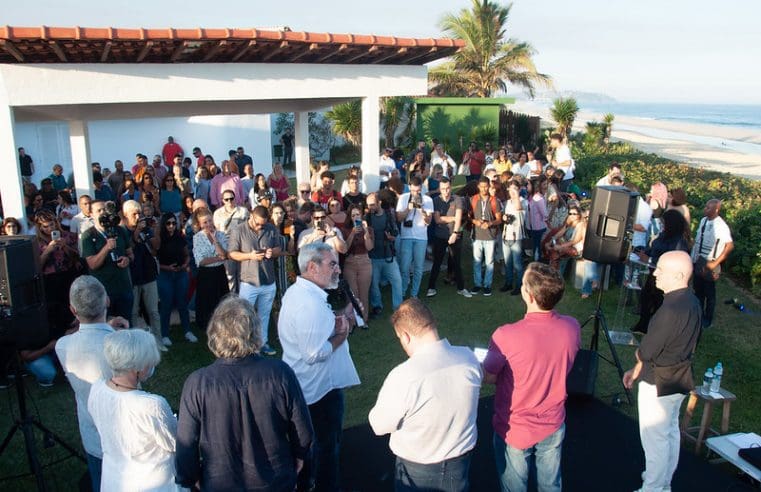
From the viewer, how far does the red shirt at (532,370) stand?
3.17 meters

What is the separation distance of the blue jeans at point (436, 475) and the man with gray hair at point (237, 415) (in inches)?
24.0

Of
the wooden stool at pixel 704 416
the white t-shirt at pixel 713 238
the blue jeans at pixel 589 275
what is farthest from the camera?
the blue jeans at pixel 589 275

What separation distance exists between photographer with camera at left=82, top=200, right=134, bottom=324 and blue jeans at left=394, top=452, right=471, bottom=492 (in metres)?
4.00

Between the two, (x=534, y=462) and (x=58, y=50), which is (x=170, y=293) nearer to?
→ (x=58, y=50)

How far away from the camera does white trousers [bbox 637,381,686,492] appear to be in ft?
12.8

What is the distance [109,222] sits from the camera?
229 inches

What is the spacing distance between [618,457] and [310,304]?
2827 millimetres

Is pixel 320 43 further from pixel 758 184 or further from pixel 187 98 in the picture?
pixel 758 184

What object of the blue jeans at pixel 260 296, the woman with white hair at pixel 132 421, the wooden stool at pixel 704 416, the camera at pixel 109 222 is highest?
the camera at pixel 109 222

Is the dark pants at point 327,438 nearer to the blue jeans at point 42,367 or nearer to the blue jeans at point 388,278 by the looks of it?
the blue jeans at point 42,367

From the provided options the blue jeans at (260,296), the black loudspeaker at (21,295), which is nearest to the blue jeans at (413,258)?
the blue jeans at (260,296)

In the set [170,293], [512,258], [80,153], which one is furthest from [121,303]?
[512,258]

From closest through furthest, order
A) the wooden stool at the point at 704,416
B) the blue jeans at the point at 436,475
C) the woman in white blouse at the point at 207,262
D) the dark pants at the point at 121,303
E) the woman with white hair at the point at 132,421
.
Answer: the woman with white hair at the point at 132,421 < the blue jeans at the point at 436,475 < the wooden stool at the point at 704,416 < the dark pants at the point at 121,303 < the woman in white blouse at the point at 207,262

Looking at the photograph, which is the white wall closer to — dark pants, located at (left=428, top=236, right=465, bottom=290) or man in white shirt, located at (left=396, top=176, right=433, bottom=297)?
man in white shirt, located at (left=396, top=176, right=433, bottom=297)
